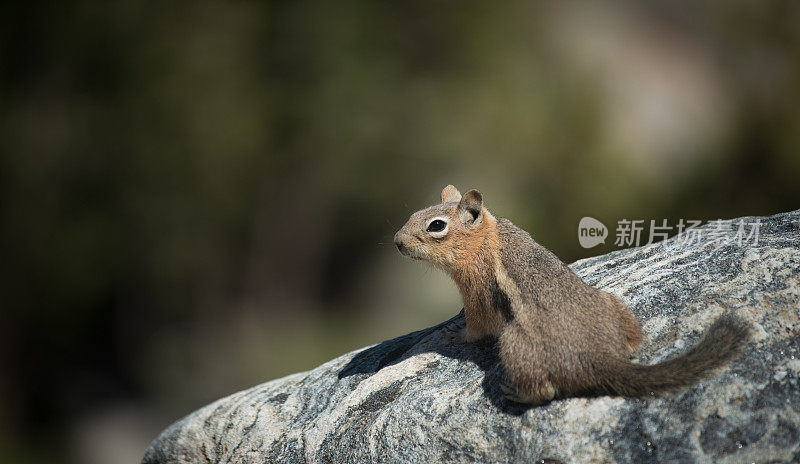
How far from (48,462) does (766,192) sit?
13.5m

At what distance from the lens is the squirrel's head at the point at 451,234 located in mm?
4625

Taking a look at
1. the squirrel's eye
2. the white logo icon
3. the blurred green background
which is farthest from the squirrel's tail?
the blurred green background

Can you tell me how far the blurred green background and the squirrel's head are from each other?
25.0 ft

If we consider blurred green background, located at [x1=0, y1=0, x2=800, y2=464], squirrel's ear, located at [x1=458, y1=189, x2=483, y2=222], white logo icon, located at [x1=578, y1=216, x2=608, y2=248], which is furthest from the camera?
blurred green background, located at [x1=0, y1=0, x2=800, y2=464]

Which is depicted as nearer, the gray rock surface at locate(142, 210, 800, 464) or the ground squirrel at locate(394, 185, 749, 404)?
the gray rock surface at locate(142, 210, 800, 464)

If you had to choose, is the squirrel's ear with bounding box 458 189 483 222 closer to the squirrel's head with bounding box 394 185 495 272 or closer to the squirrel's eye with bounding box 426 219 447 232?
the squirrel's head with bounding box 394 185 495 272

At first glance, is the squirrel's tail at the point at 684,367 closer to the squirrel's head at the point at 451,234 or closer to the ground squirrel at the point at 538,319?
the ground squirrel at the point at 538,319

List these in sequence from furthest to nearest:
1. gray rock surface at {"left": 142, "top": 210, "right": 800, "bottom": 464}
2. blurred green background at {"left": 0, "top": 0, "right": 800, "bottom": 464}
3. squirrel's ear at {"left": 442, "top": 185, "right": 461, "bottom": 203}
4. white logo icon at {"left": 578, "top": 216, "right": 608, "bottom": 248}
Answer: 1. blurred green background at {"left": 0, "top": 0, "right": 800, "bottom": 464}
2. white logo icon at {"left": 578, "top": 216, "right": 608, "bottom": 248}
3. squirrel's ear at {"left": 442, "top": 185, "right": 461, "bottom": 203}
4. gray rock surface at {"left": 142, "top": 210, "right": 800, "bottom": 464}

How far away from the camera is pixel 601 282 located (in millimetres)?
4930

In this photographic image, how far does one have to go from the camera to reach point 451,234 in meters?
4.65

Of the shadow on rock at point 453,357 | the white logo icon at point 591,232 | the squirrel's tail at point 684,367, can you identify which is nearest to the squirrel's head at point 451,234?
the shadow on rock at point 453,357

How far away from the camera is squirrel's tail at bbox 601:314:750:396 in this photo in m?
3.38

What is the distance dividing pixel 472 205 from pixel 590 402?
1.58 m

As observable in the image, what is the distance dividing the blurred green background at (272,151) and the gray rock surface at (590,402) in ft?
23.6
